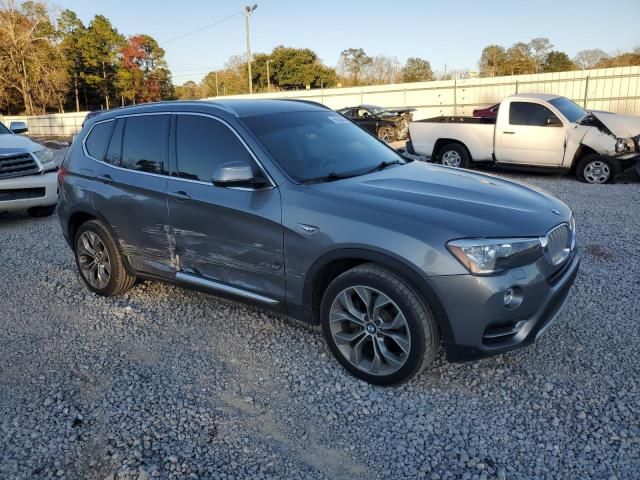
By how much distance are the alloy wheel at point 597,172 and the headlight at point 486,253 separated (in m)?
8.62

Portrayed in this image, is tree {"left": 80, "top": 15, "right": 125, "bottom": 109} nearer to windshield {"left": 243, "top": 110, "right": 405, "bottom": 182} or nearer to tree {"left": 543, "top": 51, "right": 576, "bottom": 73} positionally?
tree {"left": 543, "top": 51, "right": 576, "bottom": 73}

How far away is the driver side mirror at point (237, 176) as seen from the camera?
3439 millimetres

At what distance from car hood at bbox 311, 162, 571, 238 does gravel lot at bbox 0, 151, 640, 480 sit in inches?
40.6

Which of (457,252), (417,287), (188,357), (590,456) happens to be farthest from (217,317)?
(590,456)

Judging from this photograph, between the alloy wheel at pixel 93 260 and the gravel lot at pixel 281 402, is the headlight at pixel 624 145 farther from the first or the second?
the alloy wheel at pixel 93 260

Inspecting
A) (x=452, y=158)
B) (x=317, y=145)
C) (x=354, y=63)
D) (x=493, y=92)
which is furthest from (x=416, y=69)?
(x=317, y=145)

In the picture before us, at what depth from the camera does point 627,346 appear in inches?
147

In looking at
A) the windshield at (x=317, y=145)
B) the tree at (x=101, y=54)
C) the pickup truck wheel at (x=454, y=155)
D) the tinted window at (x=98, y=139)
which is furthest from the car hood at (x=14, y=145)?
the tree at (x=101, y=54)

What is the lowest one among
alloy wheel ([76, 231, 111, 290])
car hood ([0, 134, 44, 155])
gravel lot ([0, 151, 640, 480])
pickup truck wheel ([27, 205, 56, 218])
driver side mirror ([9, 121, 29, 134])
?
gravel lot ([0, 151, 640, 480])

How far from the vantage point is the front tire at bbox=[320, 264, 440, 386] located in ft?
10.0

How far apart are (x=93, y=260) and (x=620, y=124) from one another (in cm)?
987

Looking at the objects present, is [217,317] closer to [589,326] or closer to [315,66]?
[589,326]

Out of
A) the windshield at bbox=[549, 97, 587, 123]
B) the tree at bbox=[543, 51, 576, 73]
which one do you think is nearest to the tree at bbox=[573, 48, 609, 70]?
the tree at bbox=[543, 51, 576, 73]

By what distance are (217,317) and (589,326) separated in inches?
119
